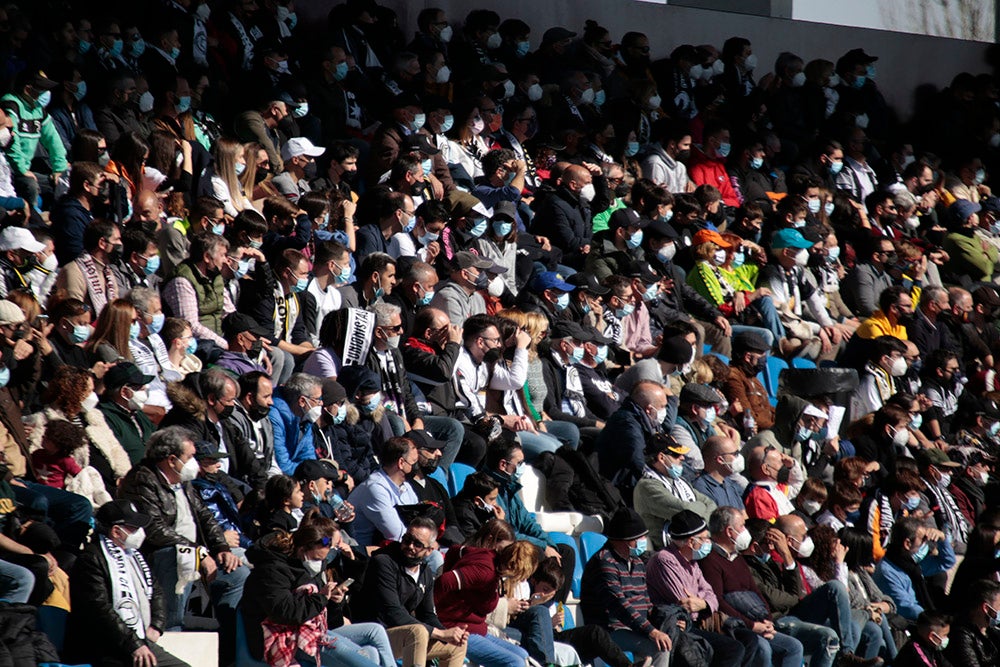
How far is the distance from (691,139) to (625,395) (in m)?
4.78

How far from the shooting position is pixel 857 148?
17.3 meters

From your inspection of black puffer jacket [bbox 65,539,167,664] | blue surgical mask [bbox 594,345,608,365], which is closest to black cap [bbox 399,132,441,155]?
blue surgical mask [bbox 594,345,608,365]

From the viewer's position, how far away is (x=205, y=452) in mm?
8266

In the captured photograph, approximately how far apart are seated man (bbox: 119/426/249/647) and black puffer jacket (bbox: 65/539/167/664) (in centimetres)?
46

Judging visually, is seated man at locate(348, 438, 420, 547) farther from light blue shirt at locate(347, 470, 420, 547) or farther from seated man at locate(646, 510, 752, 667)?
seated man at locate(646, 510, 752, 667)

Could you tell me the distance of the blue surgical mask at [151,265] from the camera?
388 inches

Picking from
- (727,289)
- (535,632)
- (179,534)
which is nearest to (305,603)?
(179,534)

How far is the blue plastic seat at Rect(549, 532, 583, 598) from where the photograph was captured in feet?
32.1

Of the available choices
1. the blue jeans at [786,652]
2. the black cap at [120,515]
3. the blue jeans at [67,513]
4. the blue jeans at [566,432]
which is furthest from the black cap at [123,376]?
the blue jeans at [786,652]

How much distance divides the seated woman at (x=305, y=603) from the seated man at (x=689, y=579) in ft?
7.17

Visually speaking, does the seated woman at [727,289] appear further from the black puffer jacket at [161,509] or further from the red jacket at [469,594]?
the black puffer jacket at [161,509]

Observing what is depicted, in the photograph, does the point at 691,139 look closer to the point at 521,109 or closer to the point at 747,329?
the point at 521,109

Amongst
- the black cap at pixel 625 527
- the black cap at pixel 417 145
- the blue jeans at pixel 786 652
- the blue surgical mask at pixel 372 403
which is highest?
the black cap at pixel 417 145

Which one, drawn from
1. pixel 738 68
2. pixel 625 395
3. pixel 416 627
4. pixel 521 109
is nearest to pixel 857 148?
pixel 738 68
